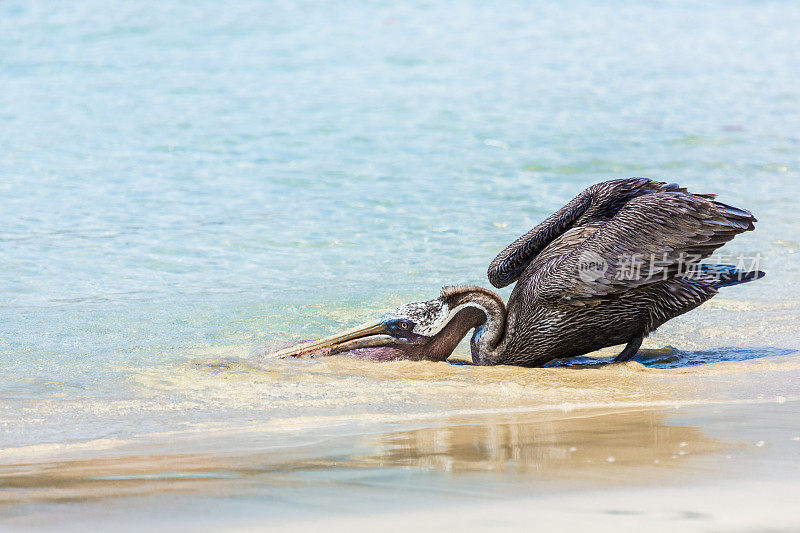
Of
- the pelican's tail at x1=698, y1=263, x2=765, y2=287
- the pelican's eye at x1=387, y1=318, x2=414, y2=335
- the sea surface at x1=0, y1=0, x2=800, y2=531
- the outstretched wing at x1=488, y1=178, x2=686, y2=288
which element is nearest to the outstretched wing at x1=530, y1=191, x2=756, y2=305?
the pelican's tail at x1=698, y1=263, x2=765, y2=287

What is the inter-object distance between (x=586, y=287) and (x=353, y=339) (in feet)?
4.01

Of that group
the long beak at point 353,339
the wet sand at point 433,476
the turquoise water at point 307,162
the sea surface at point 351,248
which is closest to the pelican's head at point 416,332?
the long beak at point 353,339

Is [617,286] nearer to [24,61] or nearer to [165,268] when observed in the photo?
[165,268]

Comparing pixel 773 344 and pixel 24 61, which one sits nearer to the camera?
pixel 773 344

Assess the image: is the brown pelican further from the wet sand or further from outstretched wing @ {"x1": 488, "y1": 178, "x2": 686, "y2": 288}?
the wet sand

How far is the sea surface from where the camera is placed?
2725 millimetres

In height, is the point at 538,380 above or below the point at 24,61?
below

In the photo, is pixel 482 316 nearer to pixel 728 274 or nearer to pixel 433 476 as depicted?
pixel 728 274

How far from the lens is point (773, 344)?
18.0 feet

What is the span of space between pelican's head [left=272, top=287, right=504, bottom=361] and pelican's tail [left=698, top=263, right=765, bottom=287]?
1085mm

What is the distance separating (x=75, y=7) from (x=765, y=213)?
17.5 metres

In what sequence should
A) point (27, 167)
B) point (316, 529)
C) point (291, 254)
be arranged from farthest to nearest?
point (27, 167) < point (291, 254) < point (316, 529)

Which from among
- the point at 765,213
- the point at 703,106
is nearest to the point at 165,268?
the point at 765,213

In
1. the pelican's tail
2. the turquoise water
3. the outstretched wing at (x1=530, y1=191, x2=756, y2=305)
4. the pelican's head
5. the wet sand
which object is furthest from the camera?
the turquoise water
